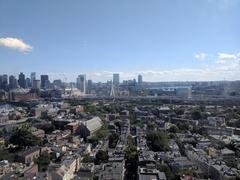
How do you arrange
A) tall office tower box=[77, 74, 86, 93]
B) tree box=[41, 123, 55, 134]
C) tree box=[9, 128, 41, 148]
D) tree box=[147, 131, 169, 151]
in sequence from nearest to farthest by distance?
tree box=[147, 131, 169, 151]
tree box=[9, 128, 41, 148]
tree box=[41, 123, 55, 134]
tall office tower box=[77, 74, 86, 93]

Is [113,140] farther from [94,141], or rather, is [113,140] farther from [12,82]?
[12,82]

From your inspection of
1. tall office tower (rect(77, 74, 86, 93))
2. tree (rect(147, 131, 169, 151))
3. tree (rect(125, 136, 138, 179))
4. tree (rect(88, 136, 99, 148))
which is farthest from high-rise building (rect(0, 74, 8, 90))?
tree (rect(125, 136, 138, 179))

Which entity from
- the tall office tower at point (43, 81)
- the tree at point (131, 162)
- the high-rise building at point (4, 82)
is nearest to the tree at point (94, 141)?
the tree at point (131, 162)

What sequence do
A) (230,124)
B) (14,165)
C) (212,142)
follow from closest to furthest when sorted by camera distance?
(14,165), (212,142), (230,124)

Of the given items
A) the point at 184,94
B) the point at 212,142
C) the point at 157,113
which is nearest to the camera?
the point at 212,142

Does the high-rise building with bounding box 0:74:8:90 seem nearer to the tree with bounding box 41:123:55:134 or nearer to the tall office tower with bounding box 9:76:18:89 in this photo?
the tall office tower with bounding box 9:76:18:89

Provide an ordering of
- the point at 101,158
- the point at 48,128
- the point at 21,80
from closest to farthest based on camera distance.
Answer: the point at 101,158 < the point at 48,128 < the point at 21,80

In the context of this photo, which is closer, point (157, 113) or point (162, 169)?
point (162, 169)

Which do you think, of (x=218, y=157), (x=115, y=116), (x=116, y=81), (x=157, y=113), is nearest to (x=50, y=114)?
(x=115, y=116)

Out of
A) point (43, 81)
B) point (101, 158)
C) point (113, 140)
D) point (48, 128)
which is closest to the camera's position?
point (101, 158)

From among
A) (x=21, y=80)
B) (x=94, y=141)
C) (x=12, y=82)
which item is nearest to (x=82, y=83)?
(x=21, y=80)

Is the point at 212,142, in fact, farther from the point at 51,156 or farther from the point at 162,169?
the point at 51,156
